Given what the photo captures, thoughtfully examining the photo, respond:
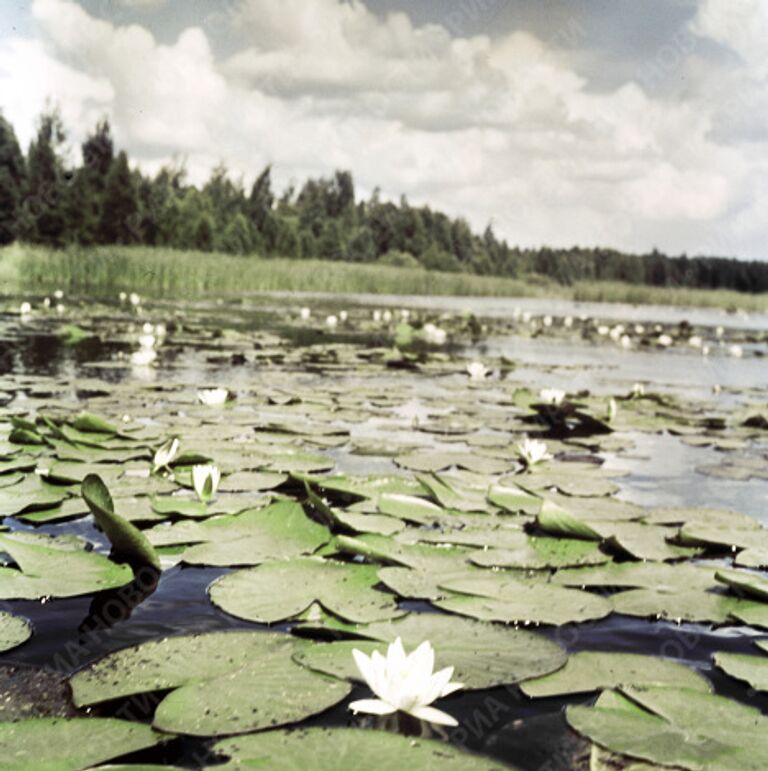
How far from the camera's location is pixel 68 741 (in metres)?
1.02

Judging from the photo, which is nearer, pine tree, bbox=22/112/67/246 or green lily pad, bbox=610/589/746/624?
green lily pad, bbox=610/589/746/624

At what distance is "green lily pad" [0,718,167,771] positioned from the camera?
974mm

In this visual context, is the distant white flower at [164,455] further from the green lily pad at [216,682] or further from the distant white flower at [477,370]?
the distant white flower at [477,370]

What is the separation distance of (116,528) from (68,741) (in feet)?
2.15

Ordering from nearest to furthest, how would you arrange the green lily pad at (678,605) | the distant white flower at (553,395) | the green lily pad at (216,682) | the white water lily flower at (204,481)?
the green lily pad at (216,682) → the green lily pad at (678,605) → the white water lily flower at (204,481) → the distant white flower at (553,395)

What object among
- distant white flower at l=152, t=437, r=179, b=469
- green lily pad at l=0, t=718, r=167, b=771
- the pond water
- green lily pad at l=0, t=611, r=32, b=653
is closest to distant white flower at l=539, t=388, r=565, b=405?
the pond water

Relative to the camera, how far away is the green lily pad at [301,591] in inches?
60.9

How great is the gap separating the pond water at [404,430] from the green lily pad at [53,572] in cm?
3

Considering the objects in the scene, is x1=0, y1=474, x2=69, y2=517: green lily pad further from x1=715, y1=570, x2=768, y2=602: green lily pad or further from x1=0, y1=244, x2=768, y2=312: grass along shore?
x1=0, y1=244, x2=768, y2=312: grass along shore

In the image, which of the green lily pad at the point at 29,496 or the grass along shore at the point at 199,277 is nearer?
the green lily pad at the point at 29,496

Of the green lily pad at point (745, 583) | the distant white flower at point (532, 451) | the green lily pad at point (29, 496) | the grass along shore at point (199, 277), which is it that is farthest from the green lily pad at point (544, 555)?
the grass along shore at point (199, 277)

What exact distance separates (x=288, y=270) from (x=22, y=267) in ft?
22.8

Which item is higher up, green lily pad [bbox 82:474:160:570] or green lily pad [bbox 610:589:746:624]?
green lily pad [bbox 82:474:160:570]

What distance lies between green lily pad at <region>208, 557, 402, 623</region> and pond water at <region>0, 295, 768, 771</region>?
0.04 m
